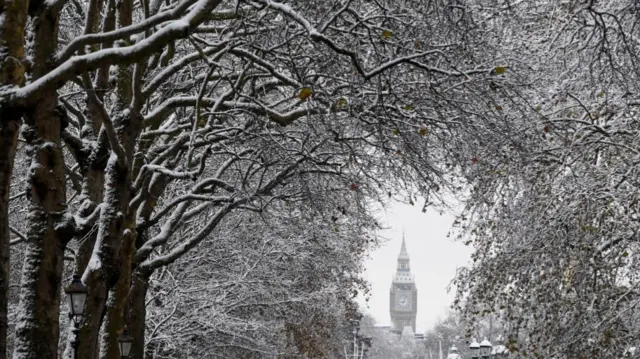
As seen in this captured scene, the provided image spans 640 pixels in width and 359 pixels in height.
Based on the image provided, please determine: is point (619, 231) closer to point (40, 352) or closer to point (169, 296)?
point (40, 352)

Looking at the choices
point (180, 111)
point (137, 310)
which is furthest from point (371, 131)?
point (137, 310)

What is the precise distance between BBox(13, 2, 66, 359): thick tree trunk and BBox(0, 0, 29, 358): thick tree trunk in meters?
1.12

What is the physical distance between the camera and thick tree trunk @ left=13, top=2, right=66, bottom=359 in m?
8.95

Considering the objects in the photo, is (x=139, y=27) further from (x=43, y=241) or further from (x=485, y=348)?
(x=485, y=348)

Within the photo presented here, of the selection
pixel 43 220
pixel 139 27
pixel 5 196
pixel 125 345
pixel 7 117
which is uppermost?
pixel 139 27

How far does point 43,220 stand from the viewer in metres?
9.27

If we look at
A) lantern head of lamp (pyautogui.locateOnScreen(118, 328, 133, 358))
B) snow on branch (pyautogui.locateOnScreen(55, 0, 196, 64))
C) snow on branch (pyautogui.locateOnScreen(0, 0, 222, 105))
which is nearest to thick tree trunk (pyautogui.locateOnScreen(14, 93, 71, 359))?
snow on branch (pyautogui.locateOnScreen(0, 0, 222, 105))

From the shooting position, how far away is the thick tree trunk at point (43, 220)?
895cm

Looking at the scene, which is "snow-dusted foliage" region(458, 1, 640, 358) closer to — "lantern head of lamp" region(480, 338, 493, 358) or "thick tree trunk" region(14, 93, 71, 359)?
"thick tree trunk" region(14, 93, 71, 359)

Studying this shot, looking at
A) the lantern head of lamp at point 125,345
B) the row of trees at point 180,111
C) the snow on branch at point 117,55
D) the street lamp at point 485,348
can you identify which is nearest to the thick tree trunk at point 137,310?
the row of trees at point 180,111

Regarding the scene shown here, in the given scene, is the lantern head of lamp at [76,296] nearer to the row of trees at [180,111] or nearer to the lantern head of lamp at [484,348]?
the row of trees at [180,111]

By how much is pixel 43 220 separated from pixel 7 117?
75.4 inches

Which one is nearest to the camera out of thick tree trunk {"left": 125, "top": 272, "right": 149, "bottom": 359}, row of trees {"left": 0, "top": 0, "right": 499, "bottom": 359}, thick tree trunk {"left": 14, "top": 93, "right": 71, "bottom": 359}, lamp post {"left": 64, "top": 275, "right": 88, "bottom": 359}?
row of trees {"left": 0, "top": 0, "right": 499, "bottom": 359}

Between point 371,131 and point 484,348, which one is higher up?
point 371,131
